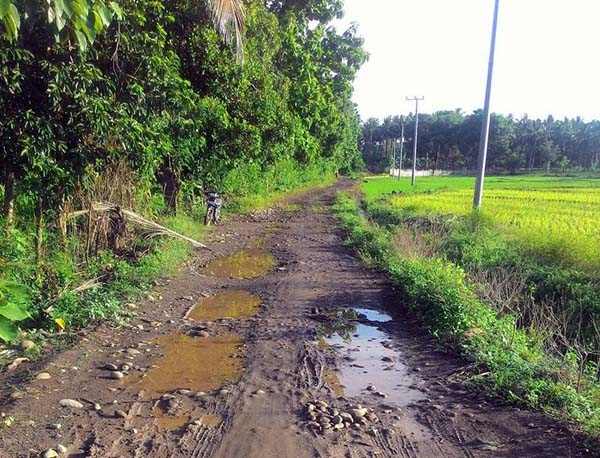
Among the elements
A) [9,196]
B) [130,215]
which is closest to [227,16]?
[130,215]

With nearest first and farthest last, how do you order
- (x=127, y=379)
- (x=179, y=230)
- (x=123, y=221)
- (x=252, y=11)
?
1. (x=127, y=379)
2. (x=123, y=221)
3. (x=179, y=230)
4. (x=252, y=11)

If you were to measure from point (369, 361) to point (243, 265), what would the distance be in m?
5.61

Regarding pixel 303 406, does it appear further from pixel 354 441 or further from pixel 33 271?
pixel 33 271

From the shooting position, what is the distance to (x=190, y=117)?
11.6m

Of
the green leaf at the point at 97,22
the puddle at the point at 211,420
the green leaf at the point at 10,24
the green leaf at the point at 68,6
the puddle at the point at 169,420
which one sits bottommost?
the puddle at the point at 169,420

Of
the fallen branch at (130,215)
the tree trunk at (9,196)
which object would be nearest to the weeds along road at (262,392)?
the fallen branch at (130,215)

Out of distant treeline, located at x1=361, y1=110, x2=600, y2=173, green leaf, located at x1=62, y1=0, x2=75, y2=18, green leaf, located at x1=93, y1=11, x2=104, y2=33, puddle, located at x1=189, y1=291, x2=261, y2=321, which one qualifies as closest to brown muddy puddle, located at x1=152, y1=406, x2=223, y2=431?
puddle, located at x1=189, y1=291, x2=261, y2=321

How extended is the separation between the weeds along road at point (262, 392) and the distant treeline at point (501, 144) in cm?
8648

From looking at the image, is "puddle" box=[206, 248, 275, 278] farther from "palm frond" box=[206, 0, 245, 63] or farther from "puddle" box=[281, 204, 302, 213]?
"puddle" box=[281, 204, 302, 213]

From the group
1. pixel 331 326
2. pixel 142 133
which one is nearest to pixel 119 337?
pixel 331 326

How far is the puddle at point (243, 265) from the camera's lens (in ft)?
32.4

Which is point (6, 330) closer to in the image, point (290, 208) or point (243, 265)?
point (243, 265)

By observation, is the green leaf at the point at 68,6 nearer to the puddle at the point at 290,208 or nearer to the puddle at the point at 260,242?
the puddle at the point at 260,242

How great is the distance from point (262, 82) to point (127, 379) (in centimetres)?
1118
